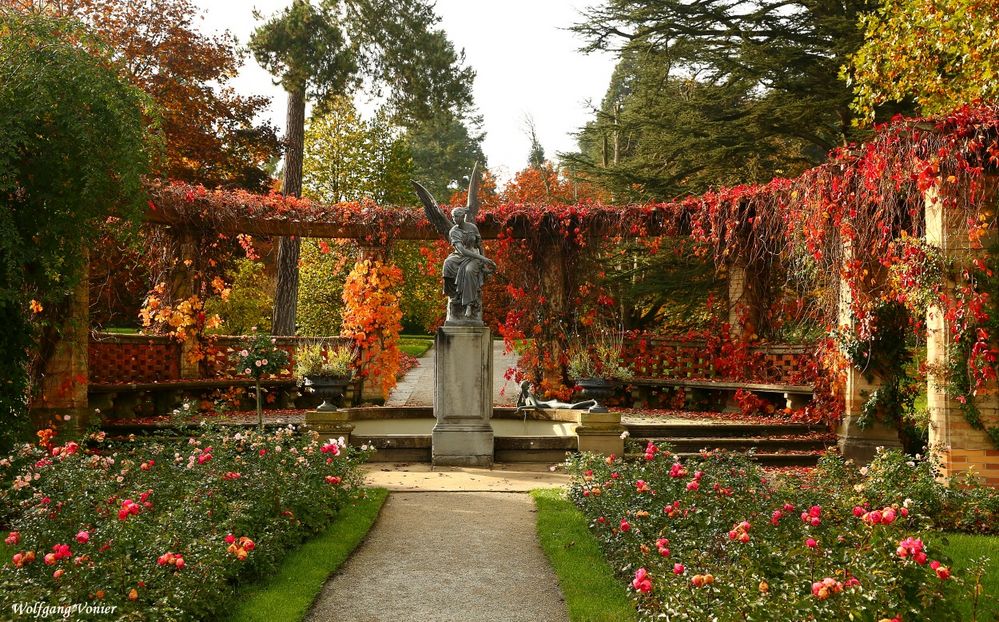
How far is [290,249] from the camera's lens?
664 inches

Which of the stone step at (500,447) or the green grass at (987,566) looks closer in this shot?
the green grass at (987,566)

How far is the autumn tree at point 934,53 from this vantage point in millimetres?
9391

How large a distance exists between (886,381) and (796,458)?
1396mm

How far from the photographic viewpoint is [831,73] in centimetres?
1523

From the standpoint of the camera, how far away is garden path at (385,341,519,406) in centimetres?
1440

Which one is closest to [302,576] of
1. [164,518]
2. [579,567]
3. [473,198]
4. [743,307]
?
[164,518]

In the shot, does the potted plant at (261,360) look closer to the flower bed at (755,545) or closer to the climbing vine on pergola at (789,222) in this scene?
the climbing vine on pergola at (789,222)

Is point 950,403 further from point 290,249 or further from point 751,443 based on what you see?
point 290,249

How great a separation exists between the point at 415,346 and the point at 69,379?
63.4 feet

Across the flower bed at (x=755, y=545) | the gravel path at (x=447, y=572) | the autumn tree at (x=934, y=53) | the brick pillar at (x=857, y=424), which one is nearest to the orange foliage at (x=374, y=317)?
the gravel path at (x=447, y=572)

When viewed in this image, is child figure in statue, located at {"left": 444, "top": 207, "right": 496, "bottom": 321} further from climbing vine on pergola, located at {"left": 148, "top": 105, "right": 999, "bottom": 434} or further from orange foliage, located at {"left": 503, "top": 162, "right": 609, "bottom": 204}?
orange foliage, located at {"left": 503, "top": 162, "right": 609, "bottom": 204}

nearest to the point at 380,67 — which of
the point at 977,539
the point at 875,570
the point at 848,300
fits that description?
the point at 848,300

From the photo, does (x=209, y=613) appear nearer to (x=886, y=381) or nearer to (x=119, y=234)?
(x=119, y=234)

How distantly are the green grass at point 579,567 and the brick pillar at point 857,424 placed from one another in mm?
4351
